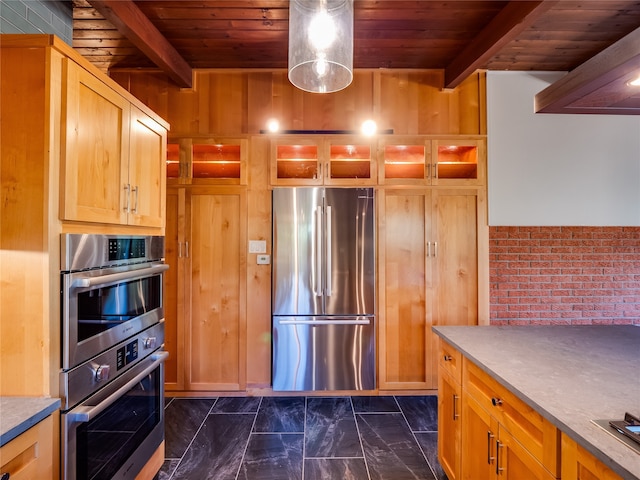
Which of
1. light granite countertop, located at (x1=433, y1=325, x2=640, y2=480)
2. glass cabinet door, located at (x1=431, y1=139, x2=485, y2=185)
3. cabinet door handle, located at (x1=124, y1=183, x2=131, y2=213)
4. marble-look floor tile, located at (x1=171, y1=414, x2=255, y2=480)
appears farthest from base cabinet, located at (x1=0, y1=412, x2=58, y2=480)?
glass cabinet door, located at (x1=431, y1=139, x2=485, y2=185)

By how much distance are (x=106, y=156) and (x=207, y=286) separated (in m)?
1.78

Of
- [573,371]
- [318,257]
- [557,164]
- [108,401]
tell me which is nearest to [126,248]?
[108,401]

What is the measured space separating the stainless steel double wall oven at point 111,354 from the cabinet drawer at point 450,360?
160 cm

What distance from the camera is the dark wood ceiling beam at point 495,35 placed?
2035 millimetres

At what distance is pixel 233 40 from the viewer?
2.68 m

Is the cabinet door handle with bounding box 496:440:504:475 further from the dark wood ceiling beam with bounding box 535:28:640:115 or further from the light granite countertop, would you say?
the dark wood ceiling beam with bounding box 535:28:640:115

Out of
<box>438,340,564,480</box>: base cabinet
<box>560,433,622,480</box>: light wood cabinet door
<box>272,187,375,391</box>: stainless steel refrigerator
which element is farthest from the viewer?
<box>272,187,375,391</box>: stainless steel refrigerator

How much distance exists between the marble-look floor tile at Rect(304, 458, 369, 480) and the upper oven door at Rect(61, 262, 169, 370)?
51.8 inches

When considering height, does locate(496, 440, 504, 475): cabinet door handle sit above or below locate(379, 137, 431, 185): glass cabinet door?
below

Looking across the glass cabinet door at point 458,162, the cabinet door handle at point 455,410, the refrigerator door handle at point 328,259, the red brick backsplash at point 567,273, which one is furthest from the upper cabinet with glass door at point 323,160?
the cabinet door handle at point 455,410

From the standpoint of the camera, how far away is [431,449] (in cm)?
226

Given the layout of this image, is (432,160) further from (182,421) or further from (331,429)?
(182,421)

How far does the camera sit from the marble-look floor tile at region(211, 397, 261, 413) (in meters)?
2.79

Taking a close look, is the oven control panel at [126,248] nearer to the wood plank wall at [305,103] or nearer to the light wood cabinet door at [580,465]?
the wood plank wall at [305,103]
